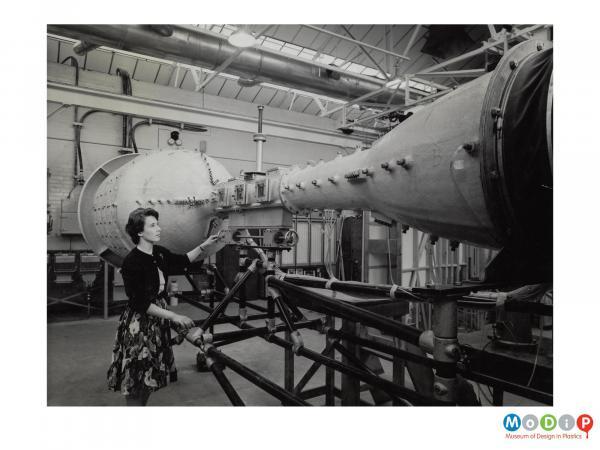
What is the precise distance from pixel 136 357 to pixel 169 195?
59.0 inches

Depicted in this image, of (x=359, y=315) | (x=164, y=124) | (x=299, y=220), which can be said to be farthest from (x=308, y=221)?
(x=359, y=315)

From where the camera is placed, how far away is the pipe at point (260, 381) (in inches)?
68.0

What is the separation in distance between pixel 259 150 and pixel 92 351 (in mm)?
3048

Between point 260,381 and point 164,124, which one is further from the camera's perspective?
point 164,124

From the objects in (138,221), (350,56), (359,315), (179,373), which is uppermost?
(350,56)
